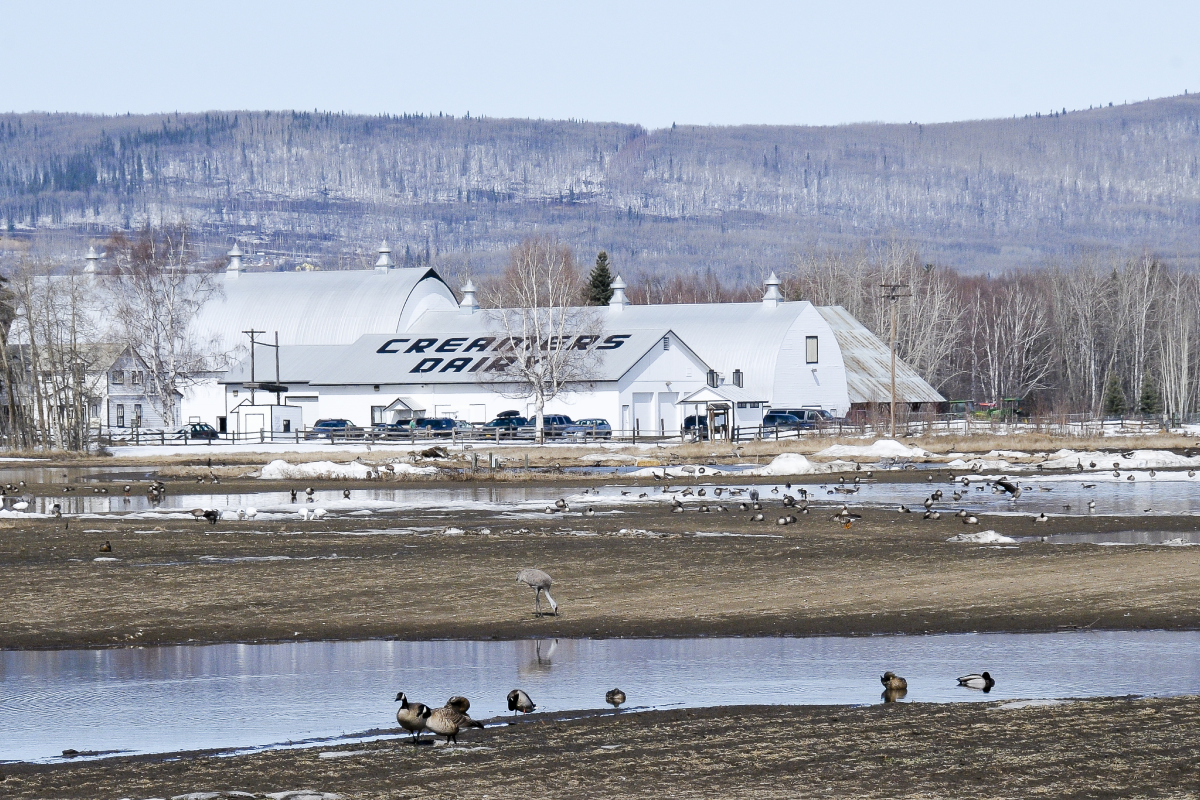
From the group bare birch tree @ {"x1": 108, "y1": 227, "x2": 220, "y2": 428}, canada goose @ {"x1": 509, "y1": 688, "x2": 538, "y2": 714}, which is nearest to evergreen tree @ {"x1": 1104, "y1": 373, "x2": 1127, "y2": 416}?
bare birch tree @ {"x1": 108, "y1": 227, "x2": 220, "y2": 428}

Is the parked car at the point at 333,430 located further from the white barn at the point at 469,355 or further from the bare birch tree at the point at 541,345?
the bare birch tree at the point at 541,345

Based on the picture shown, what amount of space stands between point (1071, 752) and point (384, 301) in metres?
82.1

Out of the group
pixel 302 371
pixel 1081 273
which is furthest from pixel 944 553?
pixel 1081 273

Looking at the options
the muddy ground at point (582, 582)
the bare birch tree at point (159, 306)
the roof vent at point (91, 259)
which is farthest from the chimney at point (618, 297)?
the muddy ground at point (582, 582)

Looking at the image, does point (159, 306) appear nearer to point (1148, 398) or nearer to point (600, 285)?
point (600, 285)

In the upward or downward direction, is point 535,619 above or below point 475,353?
below

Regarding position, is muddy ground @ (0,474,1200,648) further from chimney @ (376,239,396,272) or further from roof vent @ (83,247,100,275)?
roof vent @ (83,247,100,275)

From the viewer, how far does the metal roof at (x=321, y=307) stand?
89.5 metres

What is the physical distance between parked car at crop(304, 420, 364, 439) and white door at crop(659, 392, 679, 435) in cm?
1552

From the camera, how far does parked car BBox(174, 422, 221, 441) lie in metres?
75.3

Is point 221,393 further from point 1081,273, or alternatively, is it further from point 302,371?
point 1081,273

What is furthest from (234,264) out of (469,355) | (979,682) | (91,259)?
(979,682)

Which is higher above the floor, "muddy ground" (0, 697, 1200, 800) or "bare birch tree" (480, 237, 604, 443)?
"bare birch tree" (480, 237, 604, 443)

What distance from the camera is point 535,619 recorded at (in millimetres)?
17016
